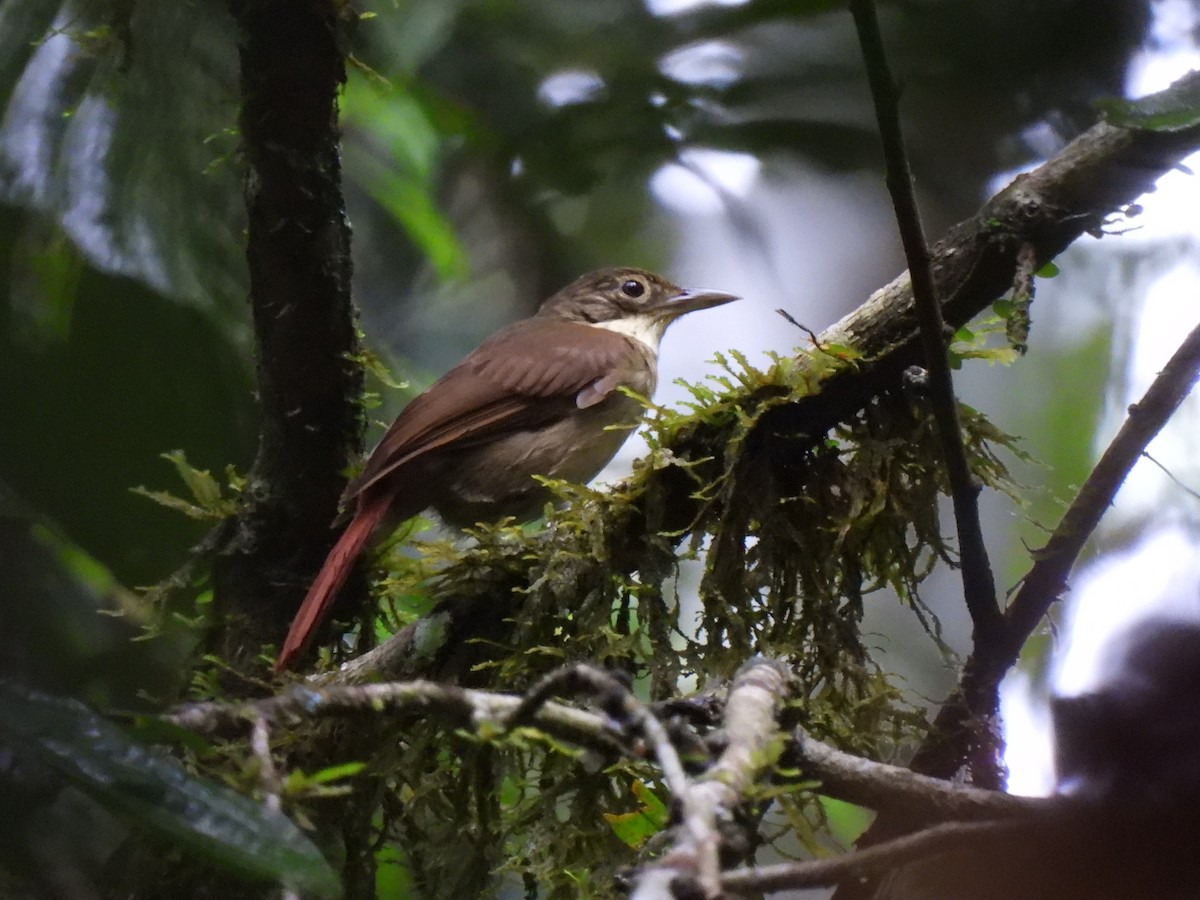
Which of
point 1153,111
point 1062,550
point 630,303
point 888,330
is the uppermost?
point 630,303

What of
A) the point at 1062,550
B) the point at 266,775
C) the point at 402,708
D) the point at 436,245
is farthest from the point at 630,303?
the point at 266,775

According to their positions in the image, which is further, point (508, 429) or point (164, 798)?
point (508, 429)

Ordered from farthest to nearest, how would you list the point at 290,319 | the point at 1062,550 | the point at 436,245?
the point at 436,245 < the point at 290,319 < the point at 1062,550

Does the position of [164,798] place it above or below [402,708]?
below

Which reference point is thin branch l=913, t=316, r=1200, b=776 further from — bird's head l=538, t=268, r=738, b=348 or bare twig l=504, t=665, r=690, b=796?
bird's head l=538, t=268, r=738, b=348

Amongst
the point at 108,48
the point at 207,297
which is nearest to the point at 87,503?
the point at 207,297

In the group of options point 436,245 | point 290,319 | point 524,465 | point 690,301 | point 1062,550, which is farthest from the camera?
point 436,245

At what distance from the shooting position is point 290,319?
2236 millimetres

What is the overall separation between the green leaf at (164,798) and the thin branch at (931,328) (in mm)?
969

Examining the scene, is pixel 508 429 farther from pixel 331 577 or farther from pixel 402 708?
pixel 402 708

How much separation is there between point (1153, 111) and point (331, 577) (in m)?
1.72

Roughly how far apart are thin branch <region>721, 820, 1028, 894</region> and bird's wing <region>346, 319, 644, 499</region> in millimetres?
1785

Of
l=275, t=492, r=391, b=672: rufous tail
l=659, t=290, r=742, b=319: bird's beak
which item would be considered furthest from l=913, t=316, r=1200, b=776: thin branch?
l=659, t=290, r=742, b=319: bird's beak

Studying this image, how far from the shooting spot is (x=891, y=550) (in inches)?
83.9
